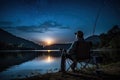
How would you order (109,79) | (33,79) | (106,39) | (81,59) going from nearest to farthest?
(109,79) → (33,79) → (81,59) → (106,39)

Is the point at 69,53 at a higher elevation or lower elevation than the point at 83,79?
higher

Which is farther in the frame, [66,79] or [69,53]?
[69,53]

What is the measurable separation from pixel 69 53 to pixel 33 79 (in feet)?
5.71

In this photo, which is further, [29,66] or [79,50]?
[29,66]

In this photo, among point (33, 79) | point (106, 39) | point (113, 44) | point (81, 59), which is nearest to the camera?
point (33, 79)

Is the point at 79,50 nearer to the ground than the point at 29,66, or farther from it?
farther from it

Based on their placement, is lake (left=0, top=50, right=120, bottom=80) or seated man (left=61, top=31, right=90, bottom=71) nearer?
seated man (left=61, top=31, right=90, bottom=71)

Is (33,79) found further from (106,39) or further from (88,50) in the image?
(106,39)

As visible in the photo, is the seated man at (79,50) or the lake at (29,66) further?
the lake at (29,66)

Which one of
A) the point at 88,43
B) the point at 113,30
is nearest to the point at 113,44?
the point at 113,30

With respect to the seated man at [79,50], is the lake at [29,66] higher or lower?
lower

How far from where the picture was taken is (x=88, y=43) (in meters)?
Result: 8.38

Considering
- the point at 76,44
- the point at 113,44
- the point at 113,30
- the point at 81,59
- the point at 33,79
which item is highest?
the point at 113,30

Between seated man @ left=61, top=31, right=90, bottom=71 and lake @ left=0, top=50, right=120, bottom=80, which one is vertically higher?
seated man @ left=61, top=31, right=90, bottom=71
